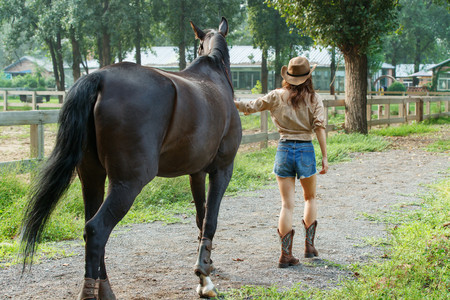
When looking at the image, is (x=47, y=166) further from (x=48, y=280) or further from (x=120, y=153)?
(x=48, y=280)

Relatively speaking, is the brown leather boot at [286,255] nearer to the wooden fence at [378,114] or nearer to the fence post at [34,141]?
the fence post at [34,141]

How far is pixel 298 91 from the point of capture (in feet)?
15.1

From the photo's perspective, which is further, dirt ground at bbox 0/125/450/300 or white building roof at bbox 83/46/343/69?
white building roof at bbox 83/46/343/69

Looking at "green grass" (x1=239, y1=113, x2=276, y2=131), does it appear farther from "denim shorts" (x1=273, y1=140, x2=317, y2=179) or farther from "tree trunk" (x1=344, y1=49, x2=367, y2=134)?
"denim shorts" (x1=273, y1=140, x2=317, y2=179)

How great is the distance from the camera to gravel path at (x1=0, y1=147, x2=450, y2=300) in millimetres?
3850

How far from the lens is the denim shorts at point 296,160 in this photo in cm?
455

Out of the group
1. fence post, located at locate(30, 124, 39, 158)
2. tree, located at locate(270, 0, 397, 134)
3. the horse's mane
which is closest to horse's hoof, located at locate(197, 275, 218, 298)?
the horse's mane

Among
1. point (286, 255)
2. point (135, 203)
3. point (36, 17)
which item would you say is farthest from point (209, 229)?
point (36, 17)

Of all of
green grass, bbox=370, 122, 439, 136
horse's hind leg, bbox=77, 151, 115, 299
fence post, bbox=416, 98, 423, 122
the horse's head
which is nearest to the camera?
horse's hind leg, bbox=77, 151, 115, 299

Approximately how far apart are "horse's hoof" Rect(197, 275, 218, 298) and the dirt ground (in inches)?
3.0

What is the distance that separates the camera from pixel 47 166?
3.21 m

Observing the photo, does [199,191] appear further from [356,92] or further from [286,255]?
[356,92]

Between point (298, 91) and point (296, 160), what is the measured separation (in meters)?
0.65

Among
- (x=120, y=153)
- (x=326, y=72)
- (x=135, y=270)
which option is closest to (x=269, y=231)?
(x=135, y=270)
